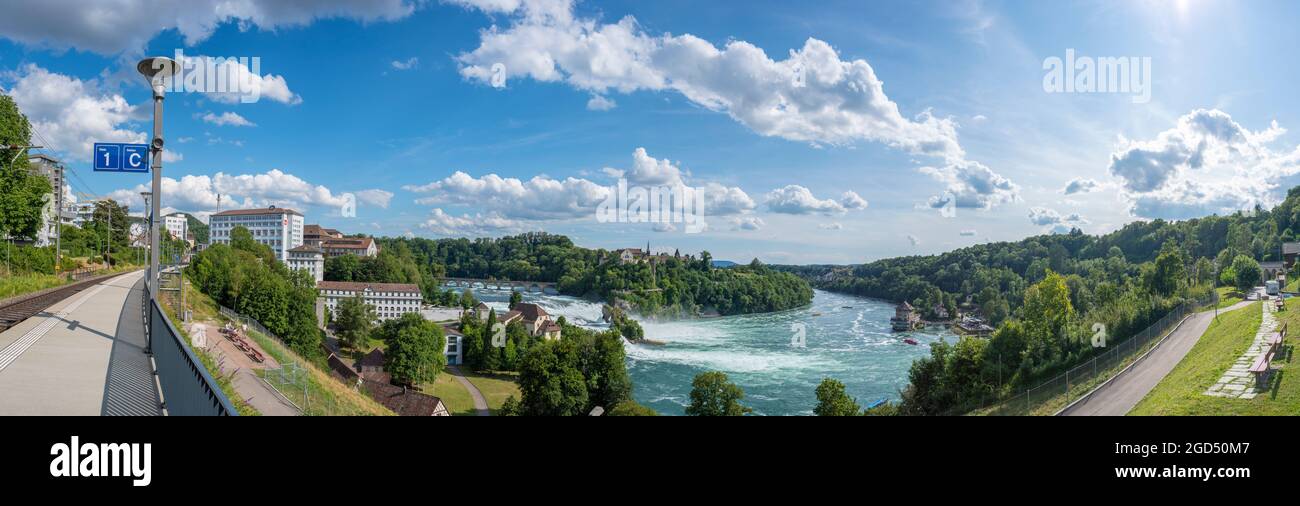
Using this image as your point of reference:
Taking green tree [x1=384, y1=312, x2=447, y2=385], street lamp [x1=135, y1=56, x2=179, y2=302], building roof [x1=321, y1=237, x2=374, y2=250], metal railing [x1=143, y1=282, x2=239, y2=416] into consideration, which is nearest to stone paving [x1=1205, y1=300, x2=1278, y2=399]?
metal railing [x1=143, y1=282, x2=239, y2=416]

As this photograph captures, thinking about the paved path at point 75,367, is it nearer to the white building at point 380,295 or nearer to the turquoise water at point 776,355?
the turquoise water at point 776,355

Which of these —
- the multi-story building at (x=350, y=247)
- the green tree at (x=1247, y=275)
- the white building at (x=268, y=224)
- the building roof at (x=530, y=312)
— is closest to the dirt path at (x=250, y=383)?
the green tree at (x=1247, y=275)

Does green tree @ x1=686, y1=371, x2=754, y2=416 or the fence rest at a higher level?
the fence

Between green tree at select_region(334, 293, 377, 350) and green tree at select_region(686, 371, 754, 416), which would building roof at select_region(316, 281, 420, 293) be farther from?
green tree at select_region(686, 371, 754, 416)

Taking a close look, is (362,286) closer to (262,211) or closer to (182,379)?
(262,211)

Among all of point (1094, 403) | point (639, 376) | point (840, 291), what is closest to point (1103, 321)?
point (1094, 403)
